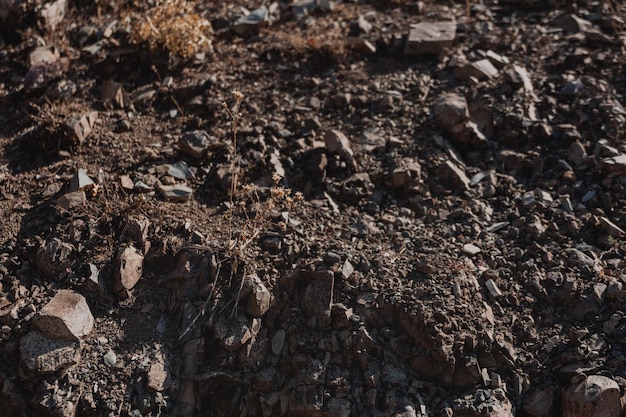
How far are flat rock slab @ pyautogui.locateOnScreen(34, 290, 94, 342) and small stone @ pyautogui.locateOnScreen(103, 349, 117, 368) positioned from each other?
15 centimetres

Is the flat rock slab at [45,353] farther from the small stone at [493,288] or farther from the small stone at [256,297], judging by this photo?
the small stone at [493,288]

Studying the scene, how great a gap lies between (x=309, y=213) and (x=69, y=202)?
1.31m

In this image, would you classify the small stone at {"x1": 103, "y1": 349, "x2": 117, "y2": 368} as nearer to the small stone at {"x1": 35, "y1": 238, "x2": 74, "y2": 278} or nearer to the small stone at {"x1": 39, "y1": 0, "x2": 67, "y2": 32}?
the small stone at {"x1": 35, "y1": 238, "x2": 74, "y2": 278}

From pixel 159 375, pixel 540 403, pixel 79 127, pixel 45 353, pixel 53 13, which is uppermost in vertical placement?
pixel 53 13

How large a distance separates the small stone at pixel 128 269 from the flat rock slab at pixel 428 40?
2.46m

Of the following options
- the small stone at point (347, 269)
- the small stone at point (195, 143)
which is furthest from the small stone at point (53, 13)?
A: the small stone at point (347, 269)

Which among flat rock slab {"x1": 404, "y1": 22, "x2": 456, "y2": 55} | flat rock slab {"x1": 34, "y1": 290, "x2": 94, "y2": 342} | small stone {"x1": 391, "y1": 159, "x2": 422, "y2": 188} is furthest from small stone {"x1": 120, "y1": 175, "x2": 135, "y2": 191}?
flat rock slab {"x1": 404, "y1": 22, "x2": 456, "y2": 55}

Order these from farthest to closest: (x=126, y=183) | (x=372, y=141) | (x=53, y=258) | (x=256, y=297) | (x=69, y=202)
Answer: (x=372, y=141)
(x=126, y=183)
(x=69, y=202)
(x=53, y=258)
(x=256, y=297)

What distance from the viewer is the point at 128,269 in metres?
3.43

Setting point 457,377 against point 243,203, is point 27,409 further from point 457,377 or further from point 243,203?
point 457,377

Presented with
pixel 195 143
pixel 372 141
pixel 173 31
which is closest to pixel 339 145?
pixel 372 141

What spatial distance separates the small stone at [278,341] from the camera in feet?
10.8

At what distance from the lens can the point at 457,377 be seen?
3242 millimetres

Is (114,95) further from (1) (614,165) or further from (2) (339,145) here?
(1) (614,165)
